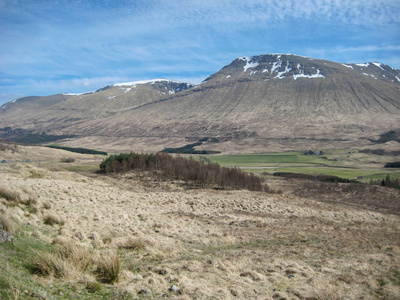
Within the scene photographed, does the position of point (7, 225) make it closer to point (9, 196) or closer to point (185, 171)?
point (9, 196)

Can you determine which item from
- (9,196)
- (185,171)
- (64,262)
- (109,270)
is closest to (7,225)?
(64,262)

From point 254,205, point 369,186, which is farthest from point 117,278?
point 369,186

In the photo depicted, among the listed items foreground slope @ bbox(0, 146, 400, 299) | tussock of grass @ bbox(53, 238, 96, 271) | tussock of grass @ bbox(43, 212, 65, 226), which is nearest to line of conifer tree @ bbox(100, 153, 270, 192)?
foreground slope @ bbox(0, 146, 400, 299)

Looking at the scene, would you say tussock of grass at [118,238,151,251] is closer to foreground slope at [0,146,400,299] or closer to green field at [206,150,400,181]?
foreground slope at [0,146,400,299]

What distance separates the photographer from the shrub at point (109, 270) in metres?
8.65

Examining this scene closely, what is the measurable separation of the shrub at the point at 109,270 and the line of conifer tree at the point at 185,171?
126ft

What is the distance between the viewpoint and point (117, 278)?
8.69 metres

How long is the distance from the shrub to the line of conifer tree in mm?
38437

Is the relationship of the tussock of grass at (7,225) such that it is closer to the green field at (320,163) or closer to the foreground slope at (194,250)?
the foreground slope at (194,250)

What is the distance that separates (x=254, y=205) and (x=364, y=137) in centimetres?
16103

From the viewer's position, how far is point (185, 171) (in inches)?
2050

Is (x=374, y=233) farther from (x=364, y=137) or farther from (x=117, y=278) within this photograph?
(x=364, y=137)

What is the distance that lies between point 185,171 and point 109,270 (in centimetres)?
4327

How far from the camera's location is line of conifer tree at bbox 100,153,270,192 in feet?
164
